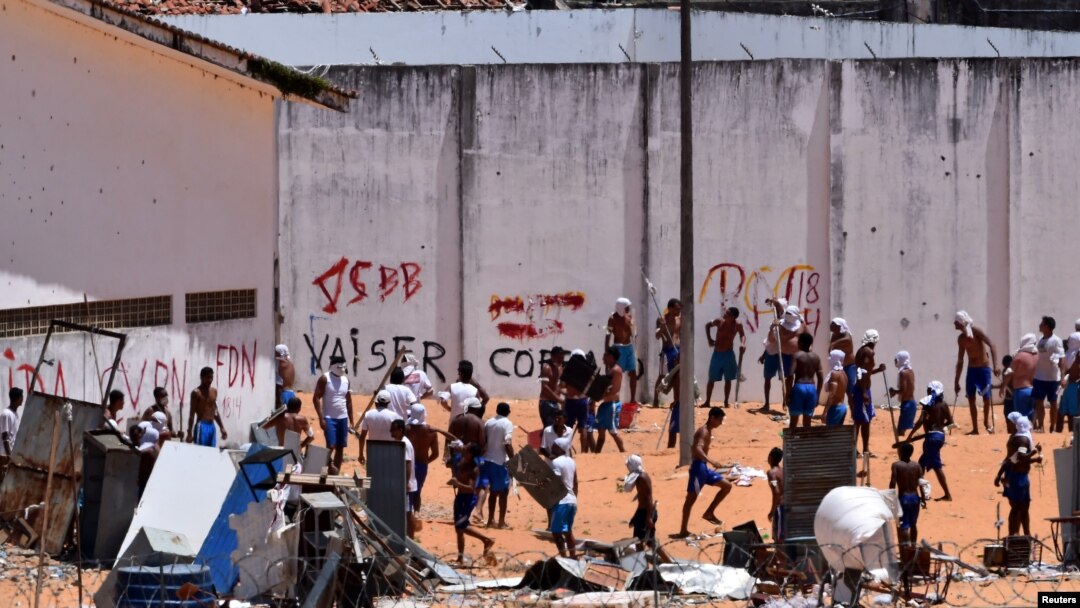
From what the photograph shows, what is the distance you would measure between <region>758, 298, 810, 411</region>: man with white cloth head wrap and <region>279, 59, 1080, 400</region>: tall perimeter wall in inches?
36.5

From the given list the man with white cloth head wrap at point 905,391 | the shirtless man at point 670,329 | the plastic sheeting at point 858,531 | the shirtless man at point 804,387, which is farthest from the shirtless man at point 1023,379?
the plastic sheeting at point 858,531

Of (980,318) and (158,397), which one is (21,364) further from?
(980,318)

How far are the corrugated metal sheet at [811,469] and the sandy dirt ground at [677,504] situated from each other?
1.09 m

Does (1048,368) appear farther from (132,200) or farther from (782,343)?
(132,200)

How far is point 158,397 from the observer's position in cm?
1856

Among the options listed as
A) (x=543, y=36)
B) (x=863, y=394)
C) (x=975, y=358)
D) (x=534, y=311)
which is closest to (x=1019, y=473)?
(x=863, y=394)

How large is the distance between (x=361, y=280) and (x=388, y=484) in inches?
413

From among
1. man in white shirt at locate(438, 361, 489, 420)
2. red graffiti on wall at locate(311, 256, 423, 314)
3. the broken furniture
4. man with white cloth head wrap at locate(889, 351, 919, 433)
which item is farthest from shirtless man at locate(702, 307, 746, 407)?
the broken furniture

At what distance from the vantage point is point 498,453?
18.0 meters

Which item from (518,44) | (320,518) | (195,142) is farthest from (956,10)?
(320,518)

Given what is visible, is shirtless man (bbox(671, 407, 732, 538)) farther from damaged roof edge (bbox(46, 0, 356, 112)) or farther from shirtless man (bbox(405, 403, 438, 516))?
damaged roof edge (bbox(46, 0, 356, 112))

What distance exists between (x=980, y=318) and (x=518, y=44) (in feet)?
29.5

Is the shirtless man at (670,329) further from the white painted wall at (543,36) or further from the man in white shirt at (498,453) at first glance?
the man in white shirt at (498,453)

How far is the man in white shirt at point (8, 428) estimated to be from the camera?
16.9 m
